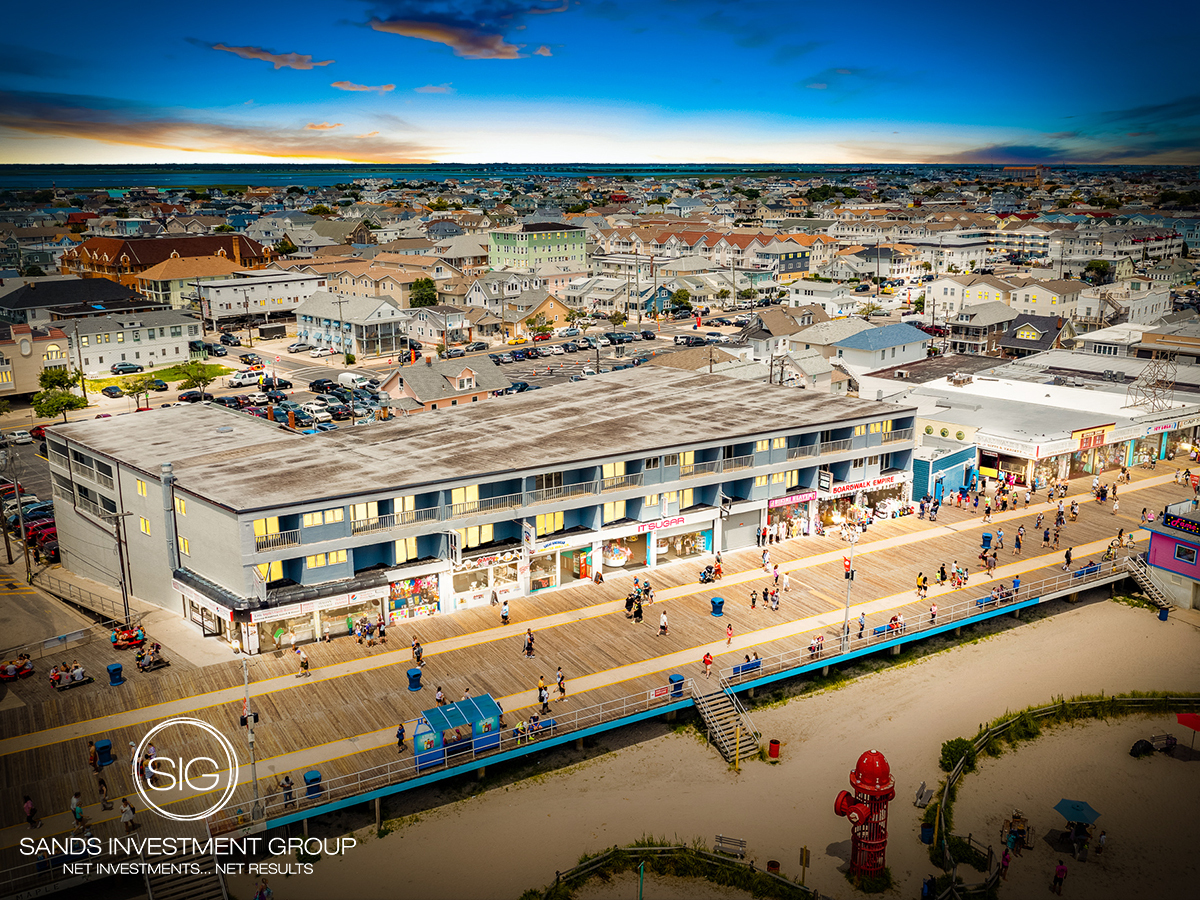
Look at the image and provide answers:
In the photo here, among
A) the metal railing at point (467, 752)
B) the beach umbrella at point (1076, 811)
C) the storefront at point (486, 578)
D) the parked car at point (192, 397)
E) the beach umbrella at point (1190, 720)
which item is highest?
the parked car at point (192, 397)

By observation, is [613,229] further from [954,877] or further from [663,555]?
[954,877]

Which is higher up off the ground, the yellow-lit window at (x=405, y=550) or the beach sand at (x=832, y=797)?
the yellow-lit window at (x=405, y=550)

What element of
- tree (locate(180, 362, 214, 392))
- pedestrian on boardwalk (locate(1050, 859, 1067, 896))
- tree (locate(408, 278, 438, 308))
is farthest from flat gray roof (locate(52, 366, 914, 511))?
tree (locate(408, 278, 438, 308))

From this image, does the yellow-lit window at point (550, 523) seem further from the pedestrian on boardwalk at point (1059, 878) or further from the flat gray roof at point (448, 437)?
the pedestrian on boardwalk at point (1059, 878)

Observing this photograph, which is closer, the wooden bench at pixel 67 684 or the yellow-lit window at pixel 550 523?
the wooden bench at pixel 67 684

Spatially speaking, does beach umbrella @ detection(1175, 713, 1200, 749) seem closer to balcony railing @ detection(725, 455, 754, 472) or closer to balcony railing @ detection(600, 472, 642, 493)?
balcony railing @ detection(725, 455, 754, 472)

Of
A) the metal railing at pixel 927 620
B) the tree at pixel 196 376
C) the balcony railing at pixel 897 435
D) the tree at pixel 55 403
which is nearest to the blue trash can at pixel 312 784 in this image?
the metal railing at pixel 927 620

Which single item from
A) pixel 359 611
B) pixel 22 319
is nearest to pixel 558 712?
pixel 359 611
